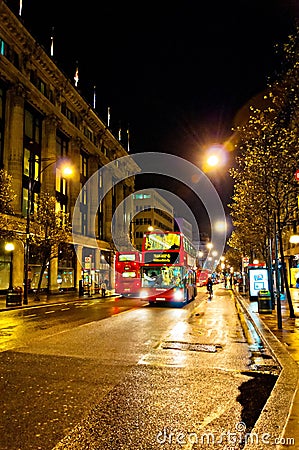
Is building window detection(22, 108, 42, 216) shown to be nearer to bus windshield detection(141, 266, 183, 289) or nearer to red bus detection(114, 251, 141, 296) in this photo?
red bus detection(114, 251, 141, 296)

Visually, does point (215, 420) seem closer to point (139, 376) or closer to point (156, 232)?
point (139, 376)

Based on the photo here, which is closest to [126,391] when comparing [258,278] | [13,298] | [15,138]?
[13,298]

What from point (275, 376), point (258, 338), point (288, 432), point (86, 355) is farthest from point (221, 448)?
point (258, 338)

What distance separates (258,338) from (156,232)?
1315 centimetres

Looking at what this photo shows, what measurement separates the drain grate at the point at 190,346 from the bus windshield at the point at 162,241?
535 inches

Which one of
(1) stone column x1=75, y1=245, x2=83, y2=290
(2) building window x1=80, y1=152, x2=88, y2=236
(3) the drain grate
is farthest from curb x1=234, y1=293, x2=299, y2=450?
(2) building window x1=80, y1=152, x2=88, y2=236

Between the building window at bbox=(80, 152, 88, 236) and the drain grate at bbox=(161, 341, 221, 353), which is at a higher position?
Result: the building window at bbox=(80, 152, 88, 236)

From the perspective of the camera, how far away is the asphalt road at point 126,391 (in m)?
4.83

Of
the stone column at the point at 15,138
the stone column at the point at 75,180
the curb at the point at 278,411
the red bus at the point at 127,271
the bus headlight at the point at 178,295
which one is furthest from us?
the stone column at the point at 75,180

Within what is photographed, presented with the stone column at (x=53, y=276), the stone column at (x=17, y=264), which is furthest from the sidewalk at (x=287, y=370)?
the stone column at (x=53, y=276)

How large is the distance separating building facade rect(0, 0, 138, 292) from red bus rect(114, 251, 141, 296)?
9.96 feet

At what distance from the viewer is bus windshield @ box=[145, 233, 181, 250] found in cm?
2522

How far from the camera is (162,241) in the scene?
25.5 m

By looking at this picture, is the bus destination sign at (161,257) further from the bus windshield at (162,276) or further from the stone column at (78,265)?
the stone column at (78,265)
